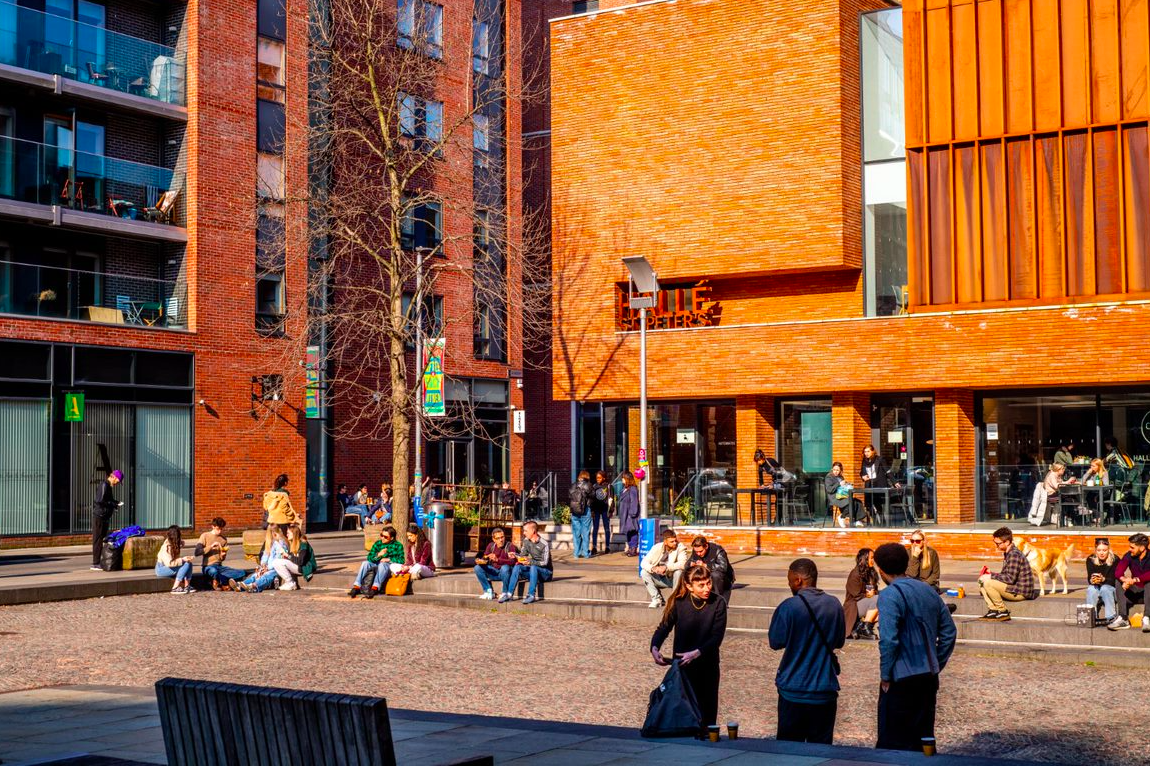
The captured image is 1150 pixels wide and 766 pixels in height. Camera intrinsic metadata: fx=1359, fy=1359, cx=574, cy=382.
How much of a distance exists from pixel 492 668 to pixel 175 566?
10.6 metres

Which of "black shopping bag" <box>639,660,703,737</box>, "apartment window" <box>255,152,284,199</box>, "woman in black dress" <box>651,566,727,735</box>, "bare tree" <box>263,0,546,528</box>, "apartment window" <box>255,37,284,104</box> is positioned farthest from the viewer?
"apartment window" <box>255,37,284,104</box>

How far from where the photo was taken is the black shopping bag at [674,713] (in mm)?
8898

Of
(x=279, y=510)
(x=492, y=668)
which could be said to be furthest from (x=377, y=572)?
(x=492, y=668)

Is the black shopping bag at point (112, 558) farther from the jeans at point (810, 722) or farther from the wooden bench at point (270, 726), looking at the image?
the wooden bench at point (270, 726)

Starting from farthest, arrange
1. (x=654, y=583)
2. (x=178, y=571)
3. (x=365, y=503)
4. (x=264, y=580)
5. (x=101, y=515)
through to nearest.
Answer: (x=365, y=503), (x=101, y=515), (x=264, y=580), (x=178, y=571), (x=654, y=583)

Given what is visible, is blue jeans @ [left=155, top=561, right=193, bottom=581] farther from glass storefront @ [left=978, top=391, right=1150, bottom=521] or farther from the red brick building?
glass storefront @ [left=978, top=391, right=1150, bottom=521]

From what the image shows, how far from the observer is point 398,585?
22422 mm

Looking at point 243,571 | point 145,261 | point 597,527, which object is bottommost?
point 243,571

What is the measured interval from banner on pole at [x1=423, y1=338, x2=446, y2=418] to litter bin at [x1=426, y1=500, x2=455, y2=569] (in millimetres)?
2273

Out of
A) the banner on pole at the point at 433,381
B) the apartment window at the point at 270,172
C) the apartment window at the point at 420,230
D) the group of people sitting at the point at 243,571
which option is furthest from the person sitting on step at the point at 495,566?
the apartment window at the point at 420,230

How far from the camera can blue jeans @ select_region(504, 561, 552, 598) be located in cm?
2133

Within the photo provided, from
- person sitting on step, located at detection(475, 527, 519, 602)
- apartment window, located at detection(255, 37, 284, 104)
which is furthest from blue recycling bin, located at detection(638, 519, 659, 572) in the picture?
apartment window, located at detection(255, 37, 284, 104)

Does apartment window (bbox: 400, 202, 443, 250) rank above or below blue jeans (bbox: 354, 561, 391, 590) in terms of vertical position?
above

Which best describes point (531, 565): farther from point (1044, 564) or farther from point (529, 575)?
point (1044, 564)
